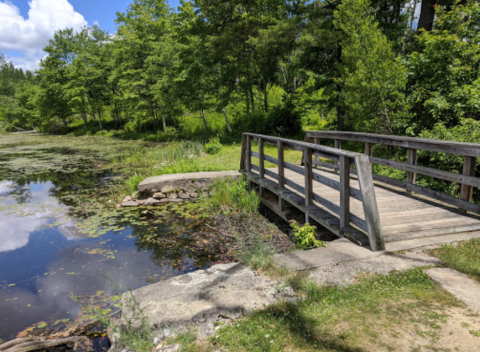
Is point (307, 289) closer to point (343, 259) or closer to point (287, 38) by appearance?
point (343, 259)

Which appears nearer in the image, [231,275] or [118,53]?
[231,275]

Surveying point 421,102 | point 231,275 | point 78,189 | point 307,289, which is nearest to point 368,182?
point 307,289

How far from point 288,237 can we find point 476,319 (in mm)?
3946

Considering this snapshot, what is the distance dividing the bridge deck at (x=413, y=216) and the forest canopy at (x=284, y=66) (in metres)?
2.32

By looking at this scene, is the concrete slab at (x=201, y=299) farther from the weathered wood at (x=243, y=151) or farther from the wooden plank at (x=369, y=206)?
the weathered wood at (x=243, y=151)

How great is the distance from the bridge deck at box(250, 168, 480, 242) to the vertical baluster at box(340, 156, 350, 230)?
0.26m

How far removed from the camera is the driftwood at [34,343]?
3.18 m

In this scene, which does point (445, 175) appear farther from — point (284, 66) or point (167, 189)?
point (284, 66)

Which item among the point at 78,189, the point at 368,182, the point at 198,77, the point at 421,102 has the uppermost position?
the point at 198,77

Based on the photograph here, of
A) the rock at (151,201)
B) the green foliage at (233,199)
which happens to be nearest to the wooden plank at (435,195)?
the green foliage at (233,199)

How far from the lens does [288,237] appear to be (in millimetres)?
6406

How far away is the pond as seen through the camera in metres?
4.36

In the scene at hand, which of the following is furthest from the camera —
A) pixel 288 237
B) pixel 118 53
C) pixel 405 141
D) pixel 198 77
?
pixel 118 53

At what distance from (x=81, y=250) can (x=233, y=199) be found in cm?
354
